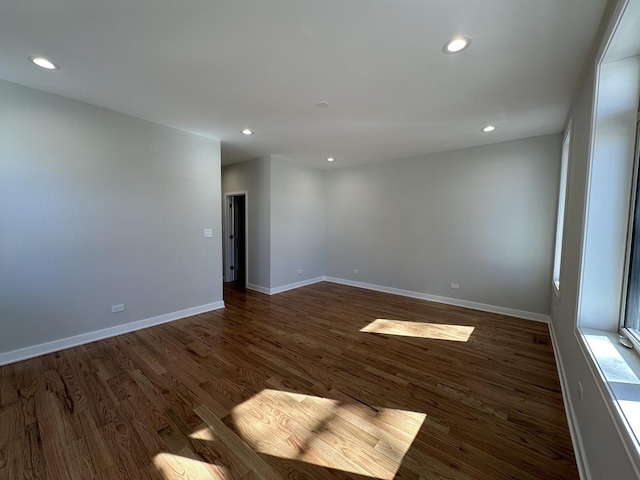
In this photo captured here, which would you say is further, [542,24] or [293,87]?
[293,87]

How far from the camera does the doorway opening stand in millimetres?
6008

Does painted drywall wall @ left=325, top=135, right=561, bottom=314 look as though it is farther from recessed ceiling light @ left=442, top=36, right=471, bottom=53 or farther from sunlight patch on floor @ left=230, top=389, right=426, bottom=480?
sunlight patch on floor @ left=230, top=389, right=426, bottom=480

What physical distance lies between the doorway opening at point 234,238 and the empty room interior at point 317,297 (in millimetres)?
1504

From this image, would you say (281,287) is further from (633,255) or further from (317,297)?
(633,255)

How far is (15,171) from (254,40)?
107 inches

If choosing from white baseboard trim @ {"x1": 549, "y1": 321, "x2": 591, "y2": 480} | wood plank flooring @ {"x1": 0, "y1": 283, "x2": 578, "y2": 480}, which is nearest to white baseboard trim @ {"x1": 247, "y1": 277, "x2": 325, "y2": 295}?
wood plank flooring @ {"x1": 0, "y1": 283, "x2": 578, "y2": 480}

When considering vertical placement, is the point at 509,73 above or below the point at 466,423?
above

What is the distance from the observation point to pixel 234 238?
6.10m

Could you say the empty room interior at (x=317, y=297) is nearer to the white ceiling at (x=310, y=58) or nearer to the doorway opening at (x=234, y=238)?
the white ceiling at (x=310, y=58)

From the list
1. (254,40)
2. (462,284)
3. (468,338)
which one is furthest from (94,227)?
(462,284)

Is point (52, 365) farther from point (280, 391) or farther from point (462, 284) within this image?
point (462, 284)

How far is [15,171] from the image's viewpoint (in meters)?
2.50

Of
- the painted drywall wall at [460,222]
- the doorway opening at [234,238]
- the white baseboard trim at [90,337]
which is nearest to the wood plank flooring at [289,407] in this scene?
the white baseboard trim at [90,337]

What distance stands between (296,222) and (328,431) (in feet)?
13.8
